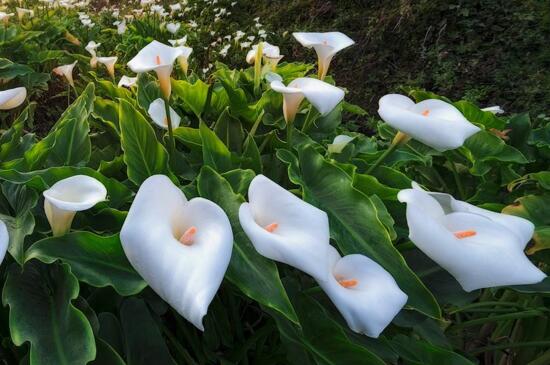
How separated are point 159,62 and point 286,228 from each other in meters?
0.52

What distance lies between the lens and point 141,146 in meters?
0.99

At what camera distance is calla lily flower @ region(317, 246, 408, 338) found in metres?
0.69

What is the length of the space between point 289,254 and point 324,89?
451 millimetres

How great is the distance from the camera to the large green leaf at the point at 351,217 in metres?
0.81

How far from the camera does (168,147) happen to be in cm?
117

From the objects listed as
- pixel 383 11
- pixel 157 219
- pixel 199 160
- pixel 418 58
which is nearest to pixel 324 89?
Result: pixel 199 160

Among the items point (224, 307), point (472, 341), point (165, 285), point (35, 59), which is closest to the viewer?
point (165, 285)

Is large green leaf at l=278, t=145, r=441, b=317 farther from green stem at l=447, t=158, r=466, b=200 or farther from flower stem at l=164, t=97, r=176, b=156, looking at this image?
green stem at l=447, t=158, r=466, b=200

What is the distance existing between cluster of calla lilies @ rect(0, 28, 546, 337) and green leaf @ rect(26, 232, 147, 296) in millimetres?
52

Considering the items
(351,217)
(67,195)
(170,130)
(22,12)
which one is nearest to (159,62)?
(170,130)

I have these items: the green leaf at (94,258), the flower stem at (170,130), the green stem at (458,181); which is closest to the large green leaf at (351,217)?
the flower stem at (170,130)

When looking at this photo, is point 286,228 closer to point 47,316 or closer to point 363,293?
point 363,293

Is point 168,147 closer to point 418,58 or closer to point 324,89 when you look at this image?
point 324,89

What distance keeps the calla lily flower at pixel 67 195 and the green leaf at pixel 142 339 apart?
6.4 inches
